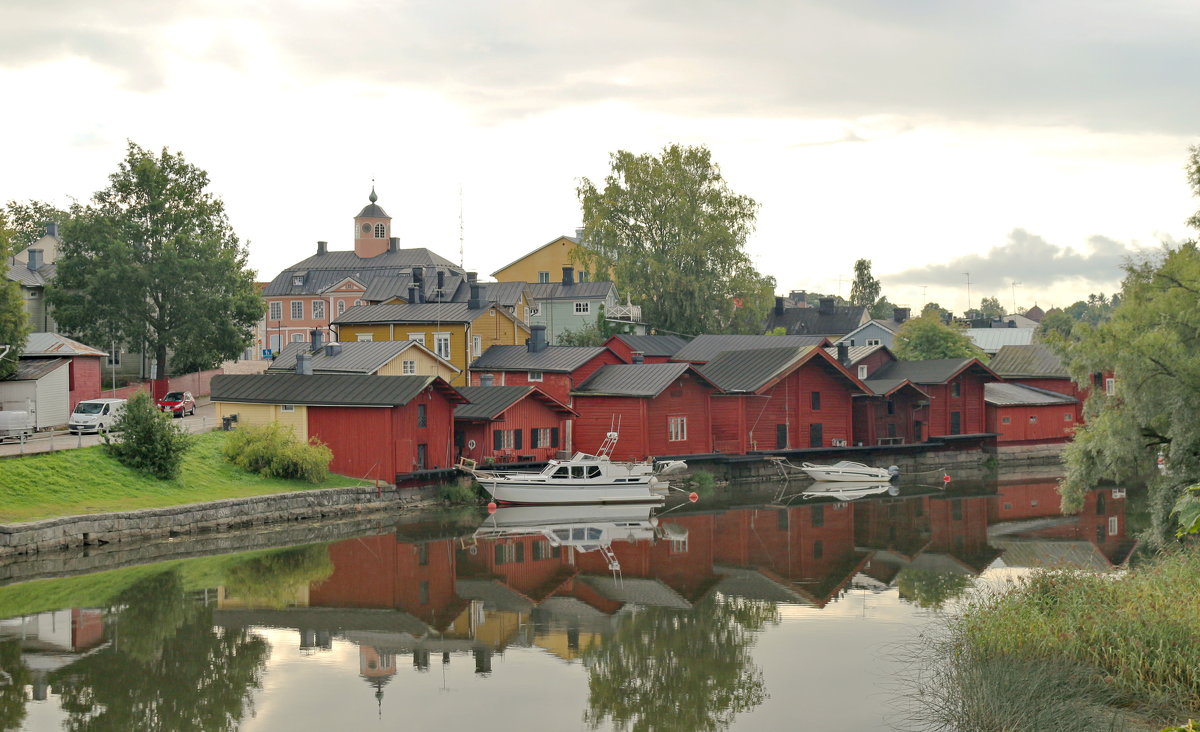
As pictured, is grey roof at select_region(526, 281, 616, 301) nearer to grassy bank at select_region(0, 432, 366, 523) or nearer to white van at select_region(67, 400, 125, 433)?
white van at select_region(67, 400, 125, 433)

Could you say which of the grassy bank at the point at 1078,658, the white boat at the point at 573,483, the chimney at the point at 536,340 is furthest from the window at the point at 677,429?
the grassy bank at the point at 1078,658

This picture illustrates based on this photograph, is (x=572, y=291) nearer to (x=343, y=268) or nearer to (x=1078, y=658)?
(x=343, y=268)

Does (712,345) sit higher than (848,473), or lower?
higher

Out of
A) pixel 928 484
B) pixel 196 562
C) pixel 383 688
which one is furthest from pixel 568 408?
pixel 383 688

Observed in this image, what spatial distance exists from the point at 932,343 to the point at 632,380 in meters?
31.6

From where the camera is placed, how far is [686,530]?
3919cm

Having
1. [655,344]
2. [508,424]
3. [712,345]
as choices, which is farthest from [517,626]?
[655,344]

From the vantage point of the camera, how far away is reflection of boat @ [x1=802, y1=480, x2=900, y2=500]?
49.6 m

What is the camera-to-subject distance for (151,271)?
198 ft

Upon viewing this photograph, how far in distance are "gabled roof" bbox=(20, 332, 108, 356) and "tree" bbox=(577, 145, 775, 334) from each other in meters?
34.7

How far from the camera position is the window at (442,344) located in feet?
197

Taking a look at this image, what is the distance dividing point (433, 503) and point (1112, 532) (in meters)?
23.4

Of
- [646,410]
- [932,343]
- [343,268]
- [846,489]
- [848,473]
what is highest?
[343,268]

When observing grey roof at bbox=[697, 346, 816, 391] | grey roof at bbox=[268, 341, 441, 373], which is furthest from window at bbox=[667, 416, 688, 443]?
grey roof at bbox=[268, 341, 441, 373]
